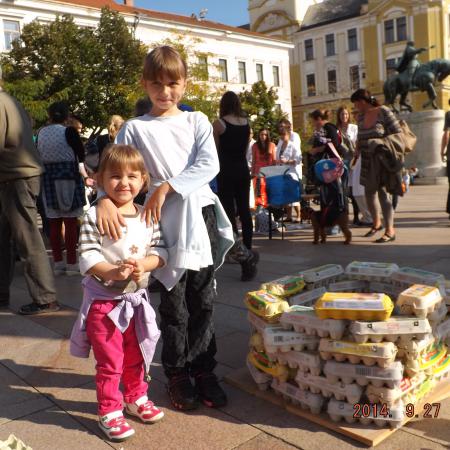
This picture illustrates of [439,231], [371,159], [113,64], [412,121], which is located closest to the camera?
[371,159]

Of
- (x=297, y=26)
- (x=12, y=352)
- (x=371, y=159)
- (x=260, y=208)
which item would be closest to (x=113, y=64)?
(x=260, y=208)

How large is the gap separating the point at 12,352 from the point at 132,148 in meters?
1.95

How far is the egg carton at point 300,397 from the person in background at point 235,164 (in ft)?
8.36

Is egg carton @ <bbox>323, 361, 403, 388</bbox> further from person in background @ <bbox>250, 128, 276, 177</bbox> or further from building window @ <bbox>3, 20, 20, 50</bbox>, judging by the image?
building window @ <bbox>3, 20, 20, 50</bbox>

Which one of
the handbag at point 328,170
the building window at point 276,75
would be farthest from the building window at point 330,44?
the handbag at point 328,170

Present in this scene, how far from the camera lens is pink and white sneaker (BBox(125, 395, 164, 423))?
2646mm

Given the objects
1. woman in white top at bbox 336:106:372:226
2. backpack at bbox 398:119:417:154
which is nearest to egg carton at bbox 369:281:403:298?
backpack at bbox 398:119:417:154

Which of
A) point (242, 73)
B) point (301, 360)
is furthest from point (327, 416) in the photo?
point (242, 73)

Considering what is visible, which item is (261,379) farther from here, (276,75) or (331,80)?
(331,80)

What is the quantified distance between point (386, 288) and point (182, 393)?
1.35 m

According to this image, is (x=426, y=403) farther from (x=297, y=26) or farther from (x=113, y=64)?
(x=297, y=26)

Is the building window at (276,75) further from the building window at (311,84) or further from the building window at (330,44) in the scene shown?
the building window at (330,44)

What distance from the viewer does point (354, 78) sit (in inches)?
2421

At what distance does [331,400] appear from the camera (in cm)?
255
